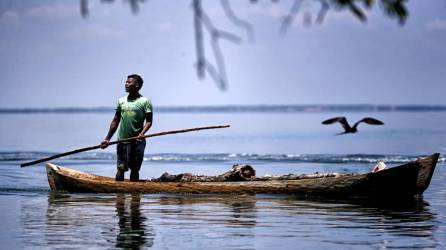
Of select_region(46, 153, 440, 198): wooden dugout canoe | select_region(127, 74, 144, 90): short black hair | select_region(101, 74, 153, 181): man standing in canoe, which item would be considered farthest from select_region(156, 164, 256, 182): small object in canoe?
select_region(127, 74, 144, 90): short black hair

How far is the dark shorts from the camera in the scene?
618 inches

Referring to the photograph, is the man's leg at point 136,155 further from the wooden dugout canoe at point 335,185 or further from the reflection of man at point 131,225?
the wooden dugout canoe at point 335,185

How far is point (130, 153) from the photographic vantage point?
15773mm

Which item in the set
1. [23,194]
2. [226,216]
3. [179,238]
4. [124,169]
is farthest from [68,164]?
[179,238]

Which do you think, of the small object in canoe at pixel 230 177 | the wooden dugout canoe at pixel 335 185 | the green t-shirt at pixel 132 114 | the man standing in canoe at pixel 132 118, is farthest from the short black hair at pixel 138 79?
the small object in canoe at pixel 230 177

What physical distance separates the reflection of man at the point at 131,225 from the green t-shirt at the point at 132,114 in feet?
3.59

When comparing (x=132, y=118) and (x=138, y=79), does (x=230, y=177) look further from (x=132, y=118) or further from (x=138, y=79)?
(x=138, y=79)

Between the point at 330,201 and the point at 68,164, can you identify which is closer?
the point at 330,201

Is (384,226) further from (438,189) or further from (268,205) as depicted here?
(438,189)

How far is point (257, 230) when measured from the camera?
12945mm

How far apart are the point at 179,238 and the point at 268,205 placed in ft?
12.3

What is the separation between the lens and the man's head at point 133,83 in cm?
1515

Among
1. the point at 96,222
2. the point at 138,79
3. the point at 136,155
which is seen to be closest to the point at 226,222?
the point at 96,222

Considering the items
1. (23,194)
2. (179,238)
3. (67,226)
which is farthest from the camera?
(23,194)
